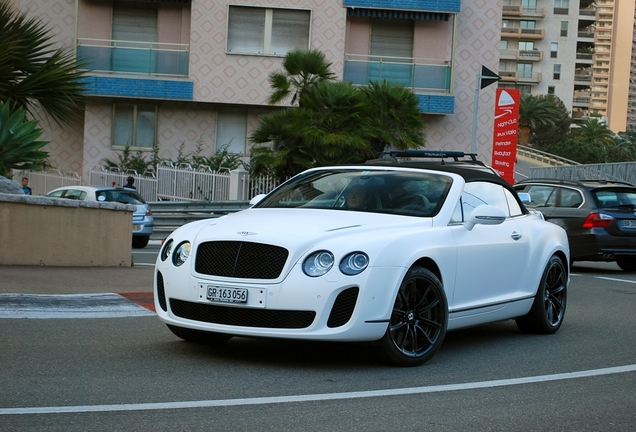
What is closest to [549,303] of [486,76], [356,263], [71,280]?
[356,263]

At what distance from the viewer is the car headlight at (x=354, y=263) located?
7.09 m

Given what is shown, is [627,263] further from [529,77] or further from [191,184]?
[529,77]

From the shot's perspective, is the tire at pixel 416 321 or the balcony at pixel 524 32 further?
the balcony at pixel 524 32

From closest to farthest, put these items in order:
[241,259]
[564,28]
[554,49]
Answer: [241,259], [564,28], [554,49]

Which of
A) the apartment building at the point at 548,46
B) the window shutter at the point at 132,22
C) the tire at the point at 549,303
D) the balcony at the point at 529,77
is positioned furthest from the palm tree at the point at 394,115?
the balcony at the point at 529,77

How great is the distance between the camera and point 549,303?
32.6 ft

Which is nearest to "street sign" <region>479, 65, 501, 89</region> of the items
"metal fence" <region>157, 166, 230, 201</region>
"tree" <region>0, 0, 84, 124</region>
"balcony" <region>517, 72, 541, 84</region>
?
"metal fence" <region>157, 166, 230, 201</region>

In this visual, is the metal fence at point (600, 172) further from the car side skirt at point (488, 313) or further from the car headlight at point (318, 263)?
the car headlight at point (318, 263)

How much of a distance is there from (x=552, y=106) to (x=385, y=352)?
3640 inches

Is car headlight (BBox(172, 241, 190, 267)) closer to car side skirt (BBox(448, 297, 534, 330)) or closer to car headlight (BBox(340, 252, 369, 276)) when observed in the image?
car headlight (BBox(340, 252, 369, 276))

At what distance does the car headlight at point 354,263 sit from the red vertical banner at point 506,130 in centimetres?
1927

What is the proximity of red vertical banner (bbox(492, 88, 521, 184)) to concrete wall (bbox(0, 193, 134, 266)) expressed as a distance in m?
13.7

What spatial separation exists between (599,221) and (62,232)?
30.7 ft

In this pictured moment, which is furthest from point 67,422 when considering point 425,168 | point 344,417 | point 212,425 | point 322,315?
point 425,168
